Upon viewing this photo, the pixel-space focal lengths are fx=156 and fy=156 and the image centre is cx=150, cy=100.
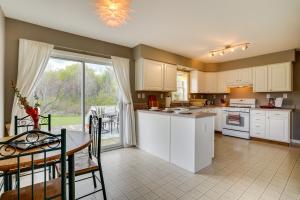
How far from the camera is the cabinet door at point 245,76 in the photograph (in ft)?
15.9

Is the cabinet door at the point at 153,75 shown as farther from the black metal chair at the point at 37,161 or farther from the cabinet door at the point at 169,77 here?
the black metal chair at the point at 37,161

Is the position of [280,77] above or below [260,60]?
below

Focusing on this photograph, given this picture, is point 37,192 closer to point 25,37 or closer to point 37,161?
point 37,161

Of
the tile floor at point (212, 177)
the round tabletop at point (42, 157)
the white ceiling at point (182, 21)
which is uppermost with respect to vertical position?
the white ceiling at point (182, 21)

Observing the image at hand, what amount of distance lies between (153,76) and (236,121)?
9.72 feet

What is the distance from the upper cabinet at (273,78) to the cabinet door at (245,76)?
5.4 inches

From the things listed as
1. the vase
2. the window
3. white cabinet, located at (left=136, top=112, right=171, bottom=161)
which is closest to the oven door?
the window

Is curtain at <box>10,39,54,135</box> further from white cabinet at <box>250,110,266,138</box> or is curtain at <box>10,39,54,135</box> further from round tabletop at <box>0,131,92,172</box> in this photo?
white cabinet at <box>250,110,266,138</box>

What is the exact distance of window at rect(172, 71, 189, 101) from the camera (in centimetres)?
543

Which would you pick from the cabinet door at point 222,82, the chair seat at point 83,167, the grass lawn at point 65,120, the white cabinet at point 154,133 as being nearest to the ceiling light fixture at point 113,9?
the chair seat at point 83,167

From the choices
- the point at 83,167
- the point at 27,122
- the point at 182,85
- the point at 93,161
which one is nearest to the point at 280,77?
the point at 182,85

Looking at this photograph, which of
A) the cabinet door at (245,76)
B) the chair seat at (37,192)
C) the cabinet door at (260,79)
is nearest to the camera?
the chair seat at (37,192)

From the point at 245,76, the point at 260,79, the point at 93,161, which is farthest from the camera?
the point at 245,76

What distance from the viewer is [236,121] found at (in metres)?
4.78
